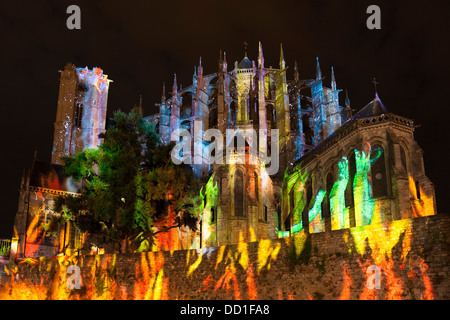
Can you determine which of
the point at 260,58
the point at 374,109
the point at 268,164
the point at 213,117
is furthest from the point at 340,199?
the point at 213,117

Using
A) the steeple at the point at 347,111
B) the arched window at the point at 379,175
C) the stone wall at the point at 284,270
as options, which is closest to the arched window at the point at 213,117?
the steeple at the point at 347,111

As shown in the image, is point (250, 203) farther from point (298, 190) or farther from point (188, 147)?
point (188, 147)

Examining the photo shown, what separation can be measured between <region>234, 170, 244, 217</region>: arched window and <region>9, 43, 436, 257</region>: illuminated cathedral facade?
6 cm

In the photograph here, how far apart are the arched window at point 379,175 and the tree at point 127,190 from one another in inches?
383

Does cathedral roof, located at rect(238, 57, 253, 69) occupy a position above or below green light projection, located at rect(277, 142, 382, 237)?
above

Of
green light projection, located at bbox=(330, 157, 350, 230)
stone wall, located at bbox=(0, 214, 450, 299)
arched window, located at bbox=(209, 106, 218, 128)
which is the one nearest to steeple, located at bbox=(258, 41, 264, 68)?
arched window, located at bbox=(209, 106, 218, 128)

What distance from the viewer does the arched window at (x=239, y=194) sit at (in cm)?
3036

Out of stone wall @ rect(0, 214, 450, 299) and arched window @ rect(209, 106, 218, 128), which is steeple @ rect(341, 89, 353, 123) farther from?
stone wall @ rect(0, 214, 450, 299)

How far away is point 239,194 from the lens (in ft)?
101

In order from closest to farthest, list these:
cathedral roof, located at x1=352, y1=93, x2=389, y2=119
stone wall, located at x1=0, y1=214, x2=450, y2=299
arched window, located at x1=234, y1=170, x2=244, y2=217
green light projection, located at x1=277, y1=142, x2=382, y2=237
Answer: stone wall, located at x1=0, y1=214, x2=450, y2=299
green light projection, located at x1=277, y1=142, x2=382, y2=237
cathedral roof, located at x1=352, y1=93, x2=389, y2=119
arched window, located at x1=234, y1=170, x2=244, y2=217

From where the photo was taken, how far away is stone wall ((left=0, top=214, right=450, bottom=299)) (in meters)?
14.0

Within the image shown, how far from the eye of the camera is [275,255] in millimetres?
17406
